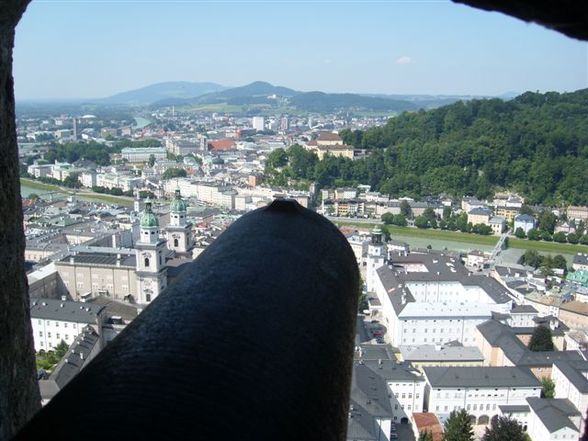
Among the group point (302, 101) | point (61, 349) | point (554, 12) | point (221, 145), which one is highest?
point (554, 12)

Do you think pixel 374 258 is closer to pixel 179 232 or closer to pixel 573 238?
pixel 179 232

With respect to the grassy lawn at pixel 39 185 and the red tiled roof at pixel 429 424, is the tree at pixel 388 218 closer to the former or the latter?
the red tiled roof at pixel 429 424

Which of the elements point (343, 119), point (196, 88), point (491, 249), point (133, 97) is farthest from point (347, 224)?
point (196, 88)

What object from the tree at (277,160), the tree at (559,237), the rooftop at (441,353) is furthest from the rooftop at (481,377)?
the tree at (277,160)

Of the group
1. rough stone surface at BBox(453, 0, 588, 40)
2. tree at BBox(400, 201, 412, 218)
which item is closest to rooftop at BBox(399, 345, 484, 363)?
rough stone surface at BBox(453, 0, 588, 40)

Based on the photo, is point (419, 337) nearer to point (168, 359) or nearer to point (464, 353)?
point (464, 353)

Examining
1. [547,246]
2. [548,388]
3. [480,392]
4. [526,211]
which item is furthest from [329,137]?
[480,392]
